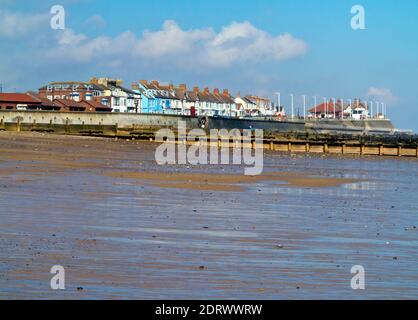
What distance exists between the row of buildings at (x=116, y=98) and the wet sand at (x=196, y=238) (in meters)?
95.0

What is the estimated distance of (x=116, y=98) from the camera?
155 metres

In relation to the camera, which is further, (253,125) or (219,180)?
(253,125)

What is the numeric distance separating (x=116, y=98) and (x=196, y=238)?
141707mm

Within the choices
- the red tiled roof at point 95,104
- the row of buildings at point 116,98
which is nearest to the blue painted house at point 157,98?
the row of buildings at point 116,98

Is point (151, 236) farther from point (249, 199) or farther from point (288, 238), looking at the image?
point (249, 199)

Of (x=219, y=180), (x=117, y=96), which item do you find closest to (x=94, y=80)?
(x=117, y=96)

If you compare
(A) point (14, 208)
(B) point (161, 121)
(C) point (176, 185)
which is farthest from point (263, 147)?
(A) point (14, 208)

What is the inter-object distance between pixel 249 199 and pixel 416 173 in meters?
22.7

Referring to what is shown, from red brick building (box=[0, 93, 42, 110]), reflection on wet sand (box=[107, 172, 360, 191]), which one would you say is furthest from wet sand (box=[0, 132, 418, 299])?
red brick building (box=[0, 93, 42, 110])

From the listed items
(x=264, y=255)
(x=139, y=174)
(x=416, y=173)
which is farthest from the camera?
(x=416, y=173)

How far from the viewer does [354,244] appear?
15.4 metres

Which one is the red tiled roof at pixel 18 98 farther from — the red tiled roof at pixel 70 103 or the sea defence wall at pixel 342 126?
the sea defence wall at pixel 342 126

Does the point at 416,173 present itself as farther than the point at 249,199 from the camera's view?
Yes

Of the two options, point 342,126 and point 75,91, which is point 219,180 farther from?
point 342,126
